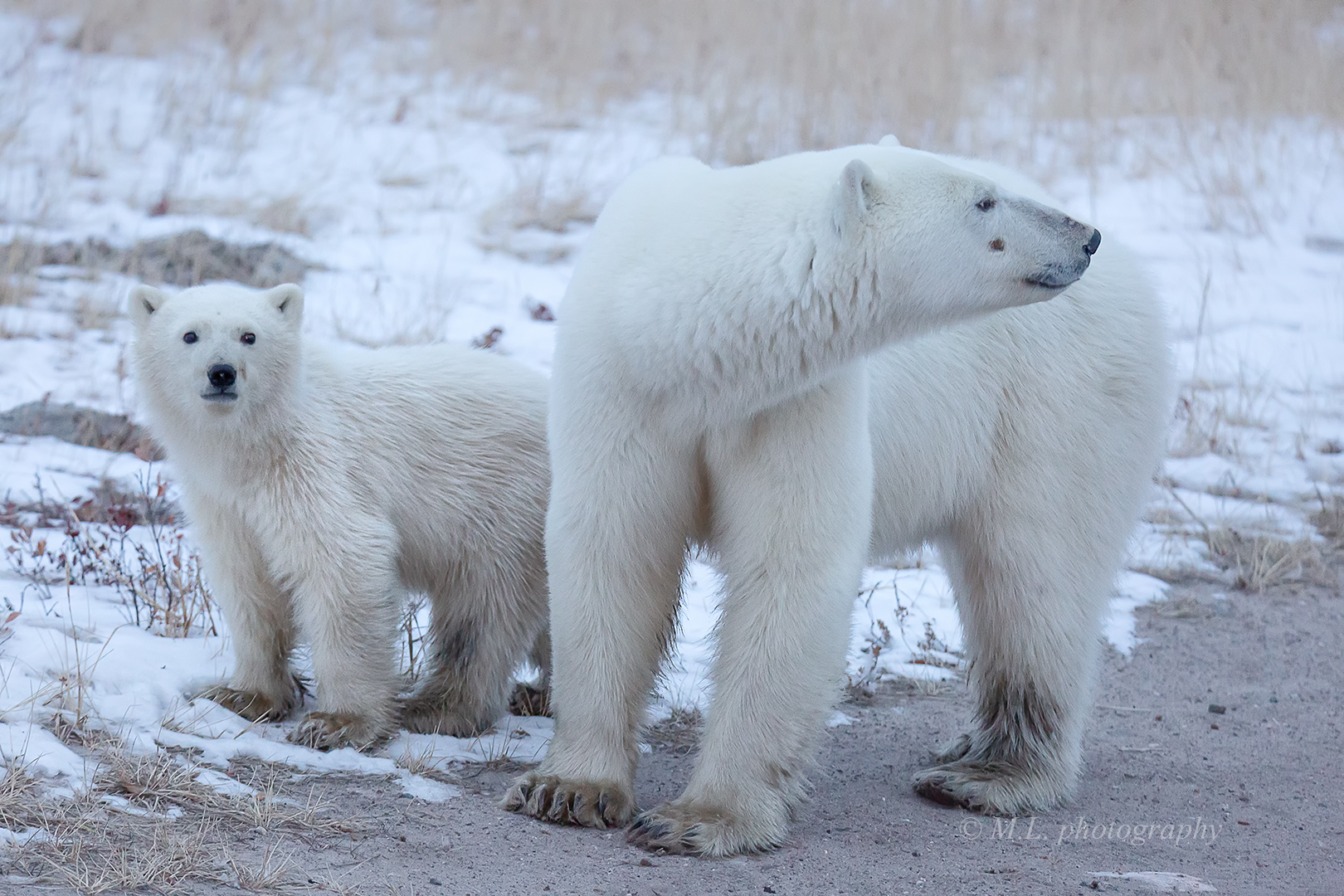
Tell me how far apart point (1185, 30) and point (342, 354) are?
32.1ft

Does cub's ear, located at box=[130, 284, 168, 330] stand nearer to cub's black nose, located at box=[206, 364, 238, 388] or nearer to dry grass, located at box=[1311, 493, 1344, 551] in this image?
cub's black nose, located at box=[206, 364, 238, 388]

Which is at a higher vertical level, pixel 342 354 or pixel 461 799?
pixel 342 354

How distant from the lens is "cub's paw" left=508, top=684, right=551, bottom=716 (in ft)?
13.4

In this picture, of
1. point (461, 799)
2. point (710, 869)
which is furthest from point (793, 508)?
point (461, 799)

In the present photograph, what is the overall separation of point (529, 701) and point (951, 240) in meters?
2.06

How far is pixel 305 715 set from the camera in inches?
138

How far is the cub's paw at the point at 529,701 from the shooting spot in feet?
13.4

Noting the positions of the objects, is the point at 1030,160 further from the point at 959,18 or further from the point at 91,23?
the point at 91,23

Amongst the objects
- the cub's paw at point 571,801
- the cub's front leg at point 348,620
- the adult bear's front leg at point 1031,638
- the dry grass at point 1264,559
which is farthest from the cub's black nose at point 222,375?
the dry grass at point 1264,559

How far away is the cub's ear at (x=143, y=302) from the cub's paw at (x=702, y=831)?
1.90 m

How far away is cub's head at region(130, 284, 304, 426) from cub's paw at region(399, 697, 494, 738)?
0.95 metres

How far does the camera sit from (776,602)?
296 centimetres

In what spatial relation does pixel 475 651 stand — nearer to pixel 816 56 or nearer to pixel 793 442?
pixel 793 442

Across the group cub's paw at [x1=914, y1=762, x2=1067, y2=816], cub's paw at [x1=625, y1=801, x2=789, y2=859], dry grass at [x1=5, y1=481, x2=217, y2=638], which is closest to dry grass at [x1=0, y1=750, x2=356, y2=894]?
cub's paw at [x1=625, y1=801, x2=789, y2=859]
